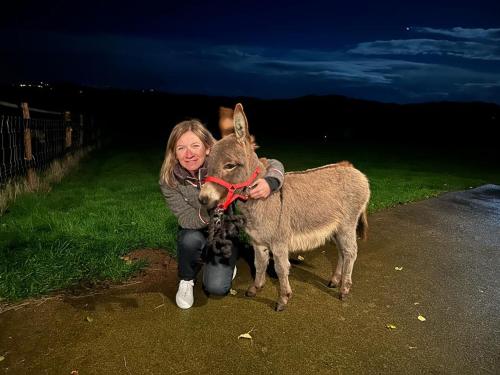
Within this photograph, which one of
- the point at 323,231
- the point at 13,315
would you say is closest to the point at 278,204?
the point at 323,231

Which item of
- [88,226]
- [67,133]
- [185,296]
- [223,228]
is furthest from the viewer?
[67,133]

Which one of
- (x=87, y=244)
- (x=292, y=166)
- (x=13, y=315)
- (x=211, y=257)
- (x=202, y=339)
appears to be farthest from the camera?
(x=292, y=166)

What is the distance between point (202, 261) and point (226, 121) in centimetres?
164

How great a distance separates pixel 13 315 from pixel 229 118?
2974mm

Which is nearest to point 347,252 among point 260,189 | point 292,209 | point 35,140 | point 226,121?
point 292,209

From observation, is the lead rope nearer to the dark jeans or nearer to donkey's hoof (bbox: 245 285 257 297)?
the dark jeans

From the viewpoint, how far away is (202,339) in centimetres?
340

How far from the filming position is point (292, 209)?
4129 mm

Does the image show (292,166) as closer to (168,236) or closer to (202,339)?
(168,236)

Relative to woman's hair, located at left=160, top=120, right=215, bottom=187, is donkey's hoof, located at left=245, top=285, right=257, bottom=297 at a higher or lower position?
lower

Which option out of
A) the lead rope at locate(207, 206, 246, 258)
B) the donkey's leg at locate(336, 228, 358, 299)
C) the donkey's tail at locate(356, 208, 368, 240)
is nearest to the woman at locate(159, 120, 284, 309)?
the lead rope at locate(207, 206, 246, 258)

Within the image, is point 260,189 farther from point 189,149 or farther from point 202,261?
point 202,261

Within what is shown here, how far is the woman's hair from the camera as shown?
4027 millimetres

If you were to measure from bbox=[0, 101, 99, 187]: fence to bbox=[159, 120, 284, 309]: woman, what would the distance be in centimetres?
450
